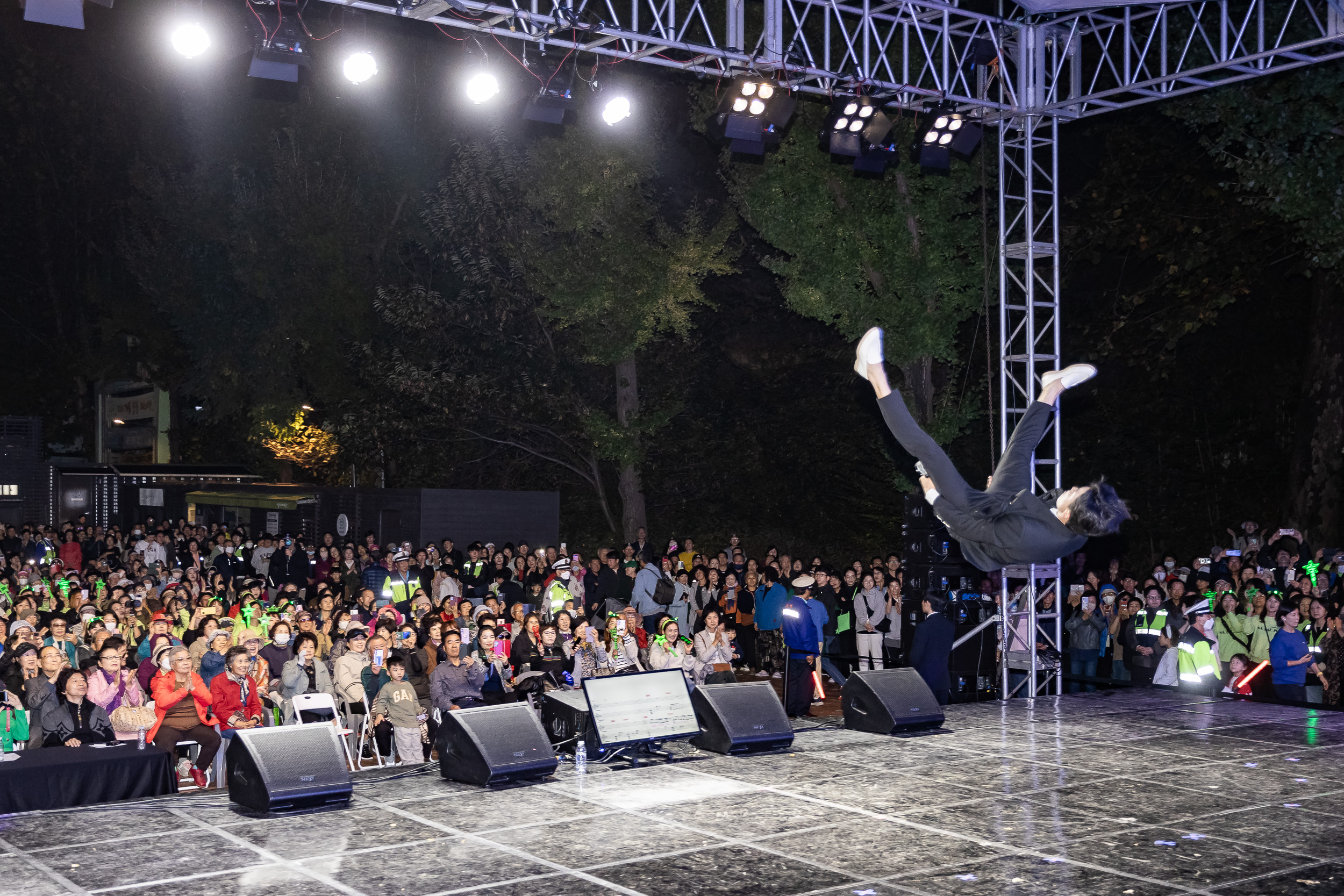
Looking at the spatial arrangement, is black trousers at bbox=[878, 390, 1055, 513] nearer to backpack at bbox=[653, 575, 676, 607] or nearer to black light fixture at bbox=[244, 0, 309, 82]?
black light fixture at bbox=[244, 0, 309, 82]

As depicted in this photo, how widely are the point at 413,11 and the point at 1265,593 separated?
9.53 m

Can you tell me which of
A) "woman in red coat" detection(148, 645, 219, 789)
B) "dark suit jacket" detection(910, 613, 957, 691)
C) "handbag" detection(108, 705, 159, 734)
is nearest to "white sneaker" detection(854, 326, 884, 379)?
"dark suit jacket" detection(910, 613, 957, 691)

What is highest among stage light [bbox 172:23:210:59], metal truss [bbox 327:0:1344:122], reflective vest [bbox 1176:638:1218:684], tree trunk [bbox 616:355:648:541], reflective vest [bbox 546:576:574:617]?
metal truss [bbox 327:0:1344:122]

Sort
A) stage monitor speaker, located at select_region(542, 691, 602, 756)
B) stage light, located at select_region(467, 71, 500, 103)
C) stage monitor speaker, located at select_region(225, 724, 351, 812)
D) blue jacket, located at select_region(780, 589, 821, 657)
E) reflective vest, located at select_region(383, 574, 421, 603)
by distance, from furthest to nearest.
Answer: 1. reflective vest, located at select_region(383, 574, 421, 603)
2. blue jacket, located at select_region(780, 589, 821, 657)
3. stage light, located at select_region(467, 71, 500, 103)
4. stage monitor speaker, located at select_region(542, 691, 602, 756)
5. stage monitor speaker, located at select_region(225, 724, 351, 812)

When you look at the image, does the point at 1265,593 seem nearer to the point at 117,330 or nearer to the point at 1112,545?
the point at 1112,545

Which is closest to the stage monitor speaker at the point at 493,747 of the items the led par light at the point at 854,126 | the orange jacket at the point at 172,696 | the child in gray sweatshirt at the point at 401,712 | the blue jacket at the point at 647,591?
the child in gray sweatshirt at the point at 401,712

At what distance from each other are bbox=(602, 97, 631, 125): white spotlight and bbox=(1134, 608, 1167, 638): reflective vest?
705cm

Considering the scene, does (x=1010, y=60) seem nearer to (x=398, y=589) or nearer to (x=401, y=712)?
(x=401, y=712)

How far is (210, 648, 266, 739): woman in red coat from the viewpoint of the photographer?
10258 millimetres

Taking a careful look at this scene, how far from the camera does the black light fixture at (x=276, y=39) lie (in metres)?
10.3

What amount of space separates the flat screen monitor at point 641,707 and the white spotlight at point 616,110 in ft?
18.0

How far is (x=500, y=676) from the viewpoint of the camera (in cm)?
1155

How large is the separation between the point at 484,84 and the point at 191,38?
8.20 feet

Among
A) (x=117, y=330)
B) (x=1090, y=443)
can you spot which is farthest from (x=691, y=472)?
(x=117, y=330)
